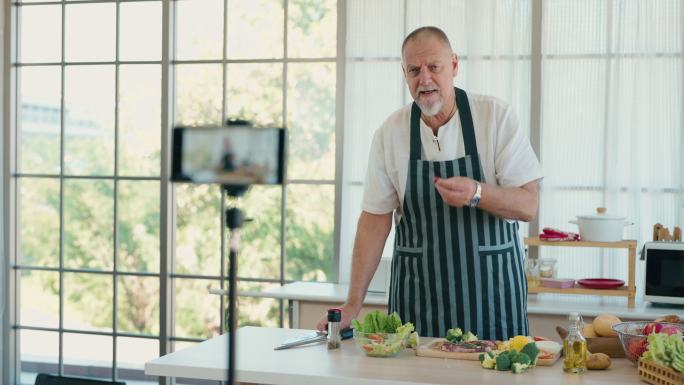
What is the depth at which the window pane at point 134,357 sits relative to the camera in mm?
5562

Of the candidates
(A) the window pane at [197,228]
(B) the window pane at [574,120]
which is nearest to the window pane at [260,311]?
(A) the window pane at [197,228]

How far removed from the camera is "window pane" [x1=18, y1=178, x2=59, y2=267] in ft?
19.4

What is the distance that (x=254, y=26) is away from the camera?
527 cm

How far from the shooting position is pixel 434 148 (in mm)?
2955

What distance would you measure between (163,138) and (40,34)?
1026 mm

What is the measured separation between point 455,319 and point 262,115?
11.3ft

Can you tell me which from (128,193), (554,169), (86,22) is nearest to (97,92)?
(86,22)

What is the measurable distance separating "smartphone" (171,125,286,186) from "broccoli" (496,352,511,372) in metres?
1.36

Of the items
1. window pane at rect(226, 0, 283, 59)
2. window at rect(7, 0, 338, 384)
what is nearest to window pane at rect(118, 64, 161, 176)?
window at rect(7, 0, 338, 384)

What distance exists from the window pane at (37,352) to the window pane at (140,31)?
5.68ft

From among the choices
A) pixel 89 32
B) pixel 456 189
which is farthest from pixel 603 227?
pixel 89 32

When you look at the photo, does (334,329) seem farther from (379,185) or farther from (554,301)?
(554,301)

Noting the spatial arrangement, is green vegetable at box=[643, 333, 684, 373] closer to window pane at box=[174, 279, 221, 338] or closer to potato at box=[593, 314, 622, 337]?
potato at box=[593, 314, 622, 337]

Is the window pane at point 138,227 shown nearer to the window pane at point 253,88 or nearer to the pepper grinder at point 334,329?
the window pane at point 253,88
